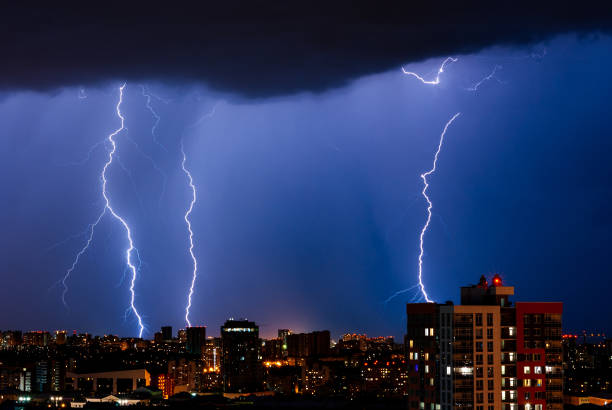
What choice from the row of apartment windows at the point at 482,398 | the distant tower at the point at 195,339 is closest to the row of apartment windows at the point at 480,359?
the row of apartment windows at the point at 482,398

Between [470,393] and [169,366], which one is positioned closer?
[470,393]

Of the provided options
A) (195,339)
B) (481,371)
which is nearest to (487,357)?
(481,371)

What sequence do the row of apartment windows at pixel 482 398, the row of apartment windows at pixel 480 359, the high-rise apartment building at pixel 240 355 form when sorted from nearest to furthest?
the row of apartment windows at pixel 482 398
the row of apartment windows at pixel 480 359
the high-rise apartment building at pixel 240 355

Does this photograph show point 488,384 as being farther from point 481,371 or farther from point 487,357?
point 487,357

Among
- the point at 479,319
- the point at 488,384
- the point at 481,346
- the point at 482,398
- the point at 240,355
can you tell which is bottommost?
the point at 482,398

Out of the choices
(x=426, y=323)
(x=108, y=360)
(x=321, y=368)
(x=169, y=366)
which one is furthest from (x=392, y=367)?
(x=426, y=323)

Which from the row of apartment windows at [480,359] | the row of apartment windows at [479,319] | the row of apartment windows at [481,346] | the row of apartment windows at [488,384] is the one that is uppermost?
the row of apartment windows at [479,319]

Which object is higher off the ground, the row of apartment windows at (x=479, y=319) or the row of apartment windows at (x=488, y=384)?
the row of apartment windows at (x=479, y=319)

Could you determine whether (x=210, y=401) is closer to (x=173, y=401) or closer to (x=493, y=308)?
(x=173, y=401)

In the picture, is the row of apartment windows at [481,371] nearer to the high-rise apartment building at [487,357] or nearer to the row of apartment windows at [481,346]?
the high-rise apartment building at [487,357]
